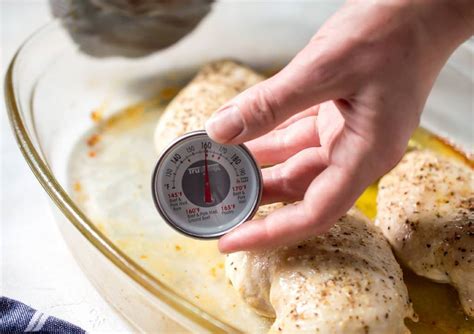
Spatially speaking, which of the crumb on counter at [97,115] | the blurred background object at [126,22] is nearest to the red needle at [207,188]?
the crumb on counter at [97,115]

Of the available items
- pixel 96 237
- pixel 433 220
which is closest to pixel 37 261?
pixel 96 237

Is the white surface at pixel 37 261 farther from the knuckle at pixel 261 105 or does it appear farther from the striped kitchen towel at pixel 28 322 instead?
the knuckle at pixel 261 105

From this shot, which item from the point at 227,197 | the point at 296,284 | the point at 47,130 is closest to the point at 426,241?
the point at 296,284

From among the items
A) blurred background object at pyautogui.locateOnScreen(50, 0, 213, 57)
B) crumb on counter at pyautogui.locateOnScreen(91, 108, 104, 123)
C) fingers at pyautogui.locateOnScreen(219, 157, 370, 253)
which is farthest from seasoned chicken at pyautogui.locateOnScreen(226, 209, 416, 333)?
blurred background object at pyautogui.locateOnScreen(50, 0, 213, 57)

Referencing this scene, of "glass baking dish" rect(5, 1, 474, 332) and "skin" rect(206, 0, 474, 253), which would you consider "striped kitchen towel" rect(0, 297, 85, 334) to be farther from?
"skin" rect(206, 0, 474, 253)

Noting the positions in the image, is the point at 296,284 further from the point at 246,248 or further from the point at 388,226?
the point at 388,226

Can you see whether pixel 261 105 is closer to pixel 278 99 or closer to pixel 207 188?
pixel 278 99
